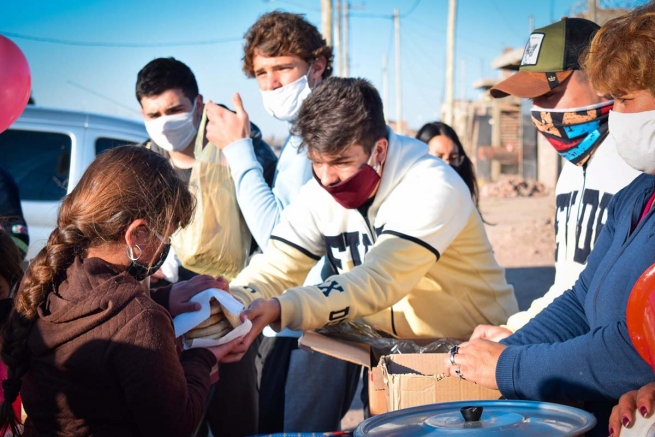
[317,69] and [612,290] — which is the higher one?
[317,69]

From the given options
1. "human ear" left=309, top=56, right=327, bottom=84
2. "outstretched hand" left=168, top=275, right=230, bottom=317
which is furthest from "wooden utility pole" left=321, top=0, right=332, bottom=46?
"outstretched hand" left=168, top=275, right=230, bottom=317

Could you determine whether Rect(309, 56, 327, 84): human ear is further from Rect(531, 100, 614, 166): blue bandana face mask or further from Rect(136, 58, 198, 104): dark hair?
Rect(531, 100, 614, 166): blue bandana face mask

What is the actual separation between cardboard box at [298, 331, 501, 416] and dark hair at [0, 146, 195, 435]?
80 centimetres

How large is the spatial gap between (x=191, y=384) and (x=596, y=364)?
3.66 feet

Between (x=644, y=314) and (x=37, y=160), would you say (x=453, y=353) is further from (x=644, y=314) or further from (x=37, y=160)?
(x=37, y=160)

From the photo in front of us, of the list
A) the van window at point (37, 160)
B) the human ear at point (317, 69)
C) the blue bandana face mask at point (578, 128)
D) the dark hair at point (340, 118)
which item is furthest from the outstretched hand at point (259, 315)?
the van window at point (37, 160)

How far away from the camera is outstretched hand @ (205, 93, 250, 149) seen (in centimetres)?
393

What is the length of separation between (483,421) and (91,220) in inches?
46.4

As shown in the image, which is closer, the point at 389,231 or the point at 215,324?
the point at 215,324

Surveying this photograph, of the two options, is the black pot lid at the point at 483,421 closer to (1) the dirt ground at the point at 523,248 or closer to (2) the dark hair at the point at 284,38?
(2) the dark hair at the point at 284,38

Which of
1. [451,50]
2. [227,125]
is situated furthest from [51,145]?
[451,50]

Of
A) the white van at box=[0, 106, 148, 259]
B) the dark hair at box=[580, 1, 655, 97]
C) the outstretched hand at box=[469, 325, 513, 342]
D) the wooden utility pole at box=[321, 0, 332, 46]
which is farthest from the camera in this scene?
the wooden utility pole at box=[321, 0, 332, 46]

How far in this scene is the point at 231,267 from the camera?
152 inches

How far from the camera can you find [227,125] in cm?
393
